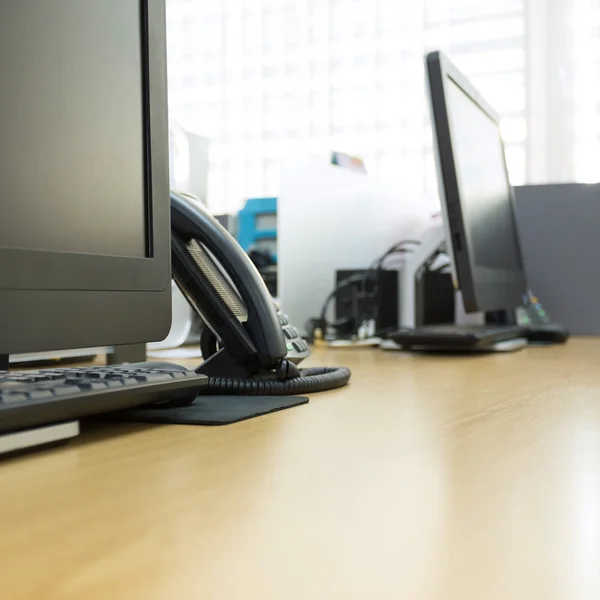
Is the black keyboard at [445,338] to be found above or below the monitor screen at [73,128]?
below

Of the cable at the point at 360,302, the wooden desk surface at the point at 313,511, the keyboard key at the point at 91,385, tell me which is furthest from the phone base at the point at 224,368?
the cable at the point at 360,302

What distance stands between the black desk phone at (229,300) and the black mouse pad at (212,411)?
5cm

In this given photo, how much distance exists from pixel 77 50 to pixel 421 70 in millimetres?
2792

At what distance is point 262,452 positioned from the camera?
483 mm

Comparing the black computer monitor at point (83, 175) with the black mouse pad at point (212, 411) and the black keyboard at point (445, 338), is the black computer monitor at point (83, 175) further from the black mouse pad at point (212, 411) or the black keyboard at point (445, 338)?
the black keyboard at point (445, 338)

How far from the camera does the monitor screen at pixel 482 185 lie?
1.44 meters

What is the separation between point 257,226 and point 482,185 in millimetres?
722

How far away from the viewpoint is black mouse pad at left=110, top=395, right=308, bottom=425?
592mm

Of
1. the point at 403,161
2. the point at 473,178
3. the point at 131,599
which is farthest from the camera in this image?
the point at 403,161

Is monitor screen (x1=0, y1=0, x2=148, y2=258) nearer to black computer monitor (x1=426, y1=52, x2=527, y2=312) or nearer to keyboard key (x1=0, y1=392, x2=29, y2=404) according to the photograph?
keyboard key (x1=0, y1=392, x2=29, y2=404)

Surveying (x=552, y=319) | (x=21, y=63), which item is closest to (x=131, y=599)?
(x=21, y=63)

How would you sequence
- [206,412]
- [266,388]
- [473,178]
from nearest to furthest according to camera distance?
[206,412], [266,388], [473,178]

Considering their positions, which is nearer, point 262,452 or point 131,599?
point 131,599

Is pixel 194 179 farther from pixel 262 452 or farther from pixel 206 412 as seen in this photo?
pixel 262 452
